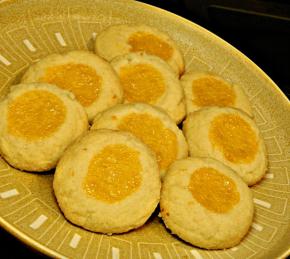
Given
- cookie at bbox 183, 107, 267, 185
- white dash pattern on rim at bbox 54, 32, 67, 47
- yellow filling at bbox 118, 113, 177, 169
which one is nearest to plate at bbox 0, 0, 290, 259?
white dash pattern on rim at bbox 54, 32, 67, 47

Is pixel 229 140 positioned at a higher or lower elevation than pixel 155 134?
lower

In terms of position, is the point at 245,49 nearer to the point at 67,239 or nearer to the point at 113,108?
the point at 113,108

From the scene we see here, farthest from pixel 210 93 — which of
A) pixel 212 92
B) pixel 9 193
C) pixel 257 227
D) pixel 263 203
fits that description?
pixel 9 193

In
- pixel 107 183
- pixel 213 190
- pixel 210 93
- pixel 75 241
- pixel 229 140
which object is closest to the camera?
pixel 75 241

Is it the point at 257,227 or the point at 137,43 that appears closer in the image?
the point at 257,227

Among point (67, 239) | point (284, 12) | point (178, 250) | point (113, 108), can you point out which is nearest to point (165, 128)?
point (113, 108)

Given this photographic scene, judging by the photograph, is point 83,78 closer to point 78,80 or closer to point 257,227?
point 78,80

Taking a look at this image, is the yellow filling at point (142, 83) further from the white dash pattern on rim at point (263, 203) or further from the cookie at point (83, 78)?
the white dash pattern on rim at point (263, 203)
